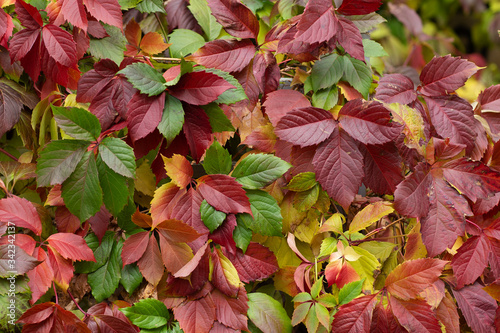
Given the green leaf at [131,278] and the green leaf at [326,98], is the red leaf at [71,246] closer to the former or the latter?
the green leaf at [131,278]

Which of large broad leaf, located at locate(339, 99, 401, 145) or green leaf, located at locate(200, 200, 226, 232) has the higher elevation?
large broad leaf, located at locate(339, 99, 401, 145)

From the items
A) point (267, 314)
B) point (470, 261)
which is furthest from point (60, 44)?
point (470, 261)

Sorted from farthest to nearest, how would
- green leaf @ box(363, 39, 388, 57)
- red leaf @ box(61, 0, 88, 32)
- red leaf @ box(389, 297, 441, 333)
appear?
green leaf @ box(363, 39, 388, 57), red leaf @ box(61, 0, 88, 32), red leaf @ box(389, 297, 441, 333)

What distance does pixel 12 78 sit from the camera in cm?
83

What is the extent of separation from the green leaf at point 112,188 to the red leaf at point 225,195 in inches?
5.2

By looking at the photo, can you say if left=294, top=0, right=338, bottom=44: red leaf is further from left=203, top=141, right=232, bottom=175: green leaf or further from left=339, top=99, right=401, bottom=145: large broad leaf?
left=203, top=141, right=232, bottom=175: green leaf

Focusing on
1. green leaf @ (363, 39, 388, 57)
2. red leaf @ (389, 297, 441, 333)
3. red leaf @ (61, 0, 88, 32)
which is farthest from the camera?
green leaf @ (363, 39, 388, 57)

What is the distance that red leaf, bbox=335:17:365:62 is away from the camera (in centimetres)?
77

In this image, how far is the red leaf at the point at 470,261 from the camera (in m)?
0.73

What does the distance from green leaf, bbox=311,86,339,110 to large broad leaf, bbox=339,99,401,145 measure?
0.06 metres

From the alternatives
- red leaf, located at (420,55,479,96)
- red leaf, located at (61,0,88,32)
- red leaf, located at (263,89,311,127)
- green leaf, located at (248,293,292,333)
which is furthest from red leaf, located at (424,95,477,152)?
red leaf, located at (61,0,88,32)

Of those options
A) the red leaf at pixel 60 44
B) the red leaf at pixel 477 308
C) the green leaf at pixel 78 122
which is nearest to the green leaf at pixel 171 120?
the green leaf at pixel 78 122

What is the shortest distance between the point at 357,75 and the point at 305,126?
0.61ft

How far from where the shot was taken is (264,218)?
74 cm
